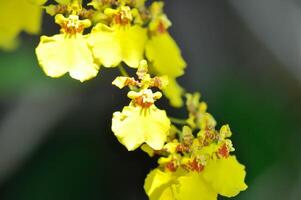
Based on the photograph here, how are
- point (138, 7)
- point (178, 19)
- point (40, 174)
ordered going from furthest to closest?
point (178, 19) < point (40, 174) < point (138, 7)

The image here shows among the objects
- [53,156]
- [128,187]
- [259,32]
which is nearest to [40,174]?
[53,156]

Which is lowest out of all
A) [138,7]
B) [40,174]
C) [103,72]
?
[40,174]

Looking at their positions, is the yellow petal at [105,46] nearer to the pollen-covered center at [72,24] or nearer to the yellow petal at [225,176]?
the pollen-covered center at [72,24]

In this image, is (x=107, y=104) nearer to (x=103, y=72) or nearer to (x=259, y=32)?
(x=103, y=72)

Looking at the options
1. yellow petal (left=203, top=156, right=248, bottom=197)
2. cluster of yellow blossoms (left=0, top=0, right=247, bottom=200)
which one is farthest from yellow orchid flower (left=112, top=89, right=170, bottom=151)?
yellow petal (left=203, top=156, right=248, bottom=197)

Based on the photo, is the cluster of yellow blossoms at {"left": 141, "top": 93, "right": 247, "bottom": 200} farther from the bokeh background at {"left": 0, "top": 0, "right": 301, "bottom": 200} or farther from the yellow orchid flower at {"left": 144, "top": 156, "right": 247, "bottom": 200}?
the bokeh background at {"left": 0, "top": 0, "right": 301, "bottom": 200}

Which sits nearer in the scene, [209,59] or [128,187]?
[128,187]
